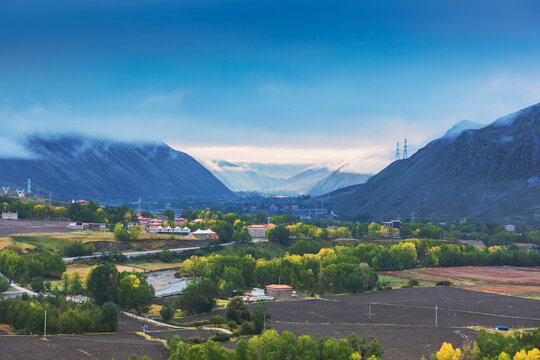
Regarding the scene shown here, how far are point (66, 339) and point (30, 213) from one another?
123389 mm

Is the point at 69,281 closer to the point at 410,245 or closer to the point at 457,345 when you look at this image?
the point at 457,345

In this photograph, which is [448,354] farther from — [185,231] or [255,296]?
[185,231]

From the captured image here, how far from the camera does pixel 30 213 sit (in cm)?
17875

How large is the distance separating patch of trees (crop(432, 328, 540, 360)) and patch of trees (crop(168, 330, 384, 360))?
5.49 meters

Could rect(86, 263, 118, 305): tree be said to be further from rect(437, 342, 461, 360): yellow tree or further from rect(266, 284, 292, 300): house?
rect(437, 342, 461, 360): yellow tree

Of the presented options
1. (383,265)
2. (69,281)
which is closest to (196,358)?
(69,281)

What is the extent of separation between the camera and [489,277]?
126 metres

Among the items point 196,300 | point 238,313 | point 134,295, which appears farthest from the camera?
point 196,300

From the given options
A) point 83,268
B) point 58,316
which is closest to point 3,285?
point 58,316

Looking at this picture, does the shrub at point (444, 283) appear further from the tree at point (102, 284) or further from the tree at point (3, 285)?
the tree at point (3, 285)

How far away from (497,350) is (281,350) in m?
17.1

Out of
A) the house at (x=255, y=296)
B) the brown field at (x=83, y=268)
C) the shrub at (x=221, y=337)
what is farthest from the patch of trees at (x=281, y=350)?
the brown field at (x=83, y=268)

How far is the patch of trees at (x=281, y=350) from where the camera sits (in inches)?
2014

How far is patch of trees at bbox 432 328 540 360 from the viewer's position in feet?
166
